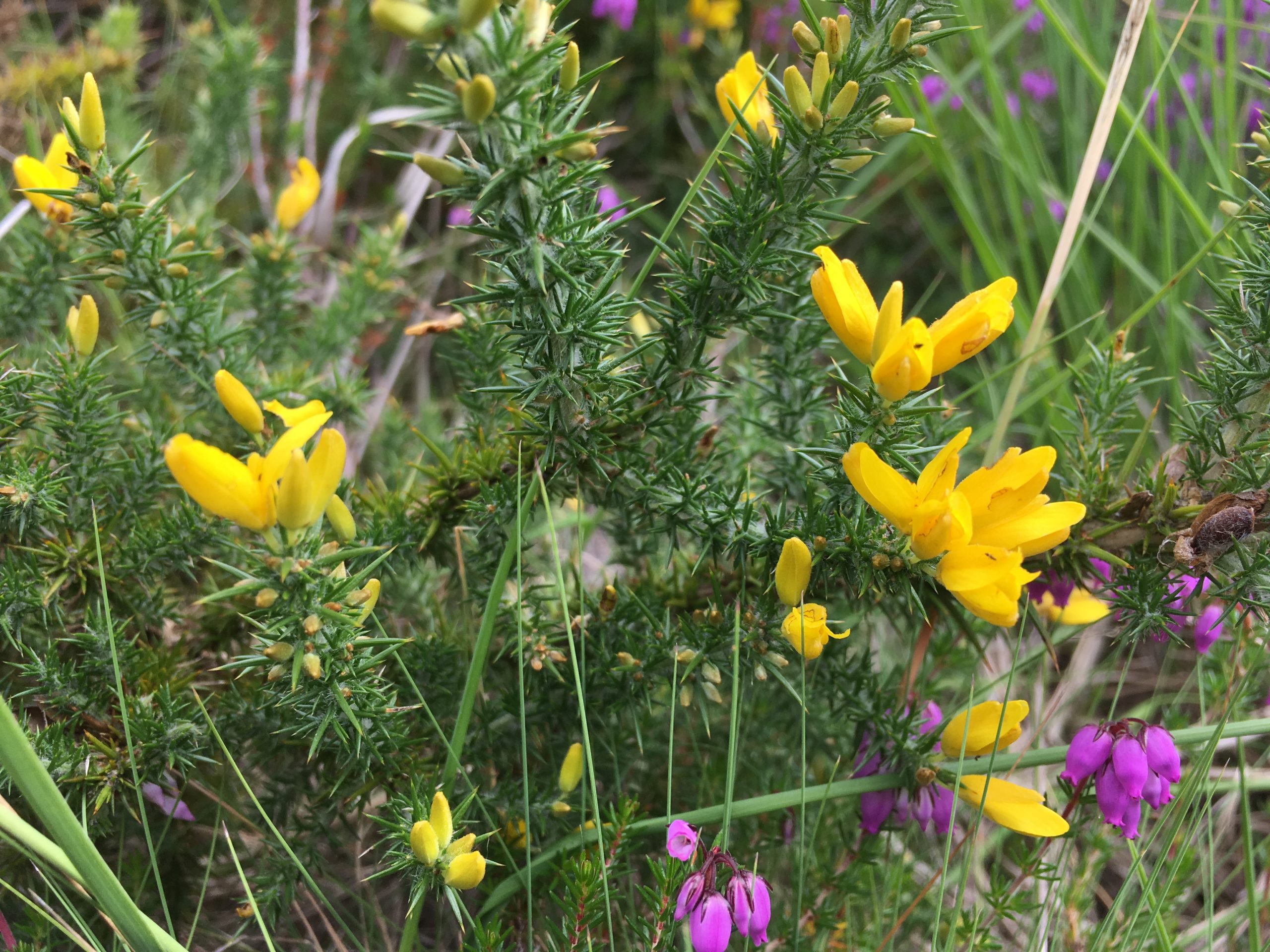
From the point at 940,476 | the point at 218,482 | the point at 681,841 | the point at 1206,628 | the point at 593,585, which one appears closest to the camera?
the point at 218,482

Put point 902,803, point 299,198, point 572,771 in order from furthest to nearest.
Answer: point 299,198
point 902,803
point 572,771

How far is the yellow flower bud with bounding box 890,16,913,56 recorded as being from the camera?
92 centimetres

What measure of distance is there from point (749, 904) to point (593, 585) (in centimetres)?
81

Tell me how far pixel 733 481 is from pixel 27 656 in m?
1.01

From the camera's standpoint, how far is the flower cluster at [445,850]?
927mm

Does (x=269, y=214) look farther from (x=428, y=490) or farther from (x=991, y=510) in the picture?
(x=991, y=510)

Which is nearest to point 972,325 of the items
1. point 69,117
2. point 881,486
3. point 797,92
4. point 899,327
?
point 899,327

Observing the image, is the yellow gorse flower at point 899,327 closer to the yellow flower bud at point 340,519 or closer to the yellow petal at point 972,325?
the yellow petal at point 972,325

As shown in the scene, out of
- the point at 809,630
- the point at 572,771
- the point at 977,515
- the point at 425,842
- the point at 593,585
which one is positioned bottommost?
the point at 593,585

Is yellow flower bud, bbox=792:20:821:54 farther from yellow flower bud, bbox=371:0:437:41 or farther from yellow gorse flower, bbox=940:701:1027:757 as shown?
yellow gorse flower, bbox=940:701:1027:757

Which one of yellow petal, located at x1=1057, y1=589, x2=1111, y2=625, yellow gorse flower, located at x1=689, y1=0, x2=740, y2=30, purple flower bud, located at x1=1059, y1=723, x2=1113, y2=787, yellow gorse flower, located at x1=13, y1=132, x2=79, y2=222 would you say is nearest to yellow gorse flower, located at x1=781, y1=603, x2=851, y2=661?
purple flower bud, located at x1=1059, y1=723, x2=1113, y2=787

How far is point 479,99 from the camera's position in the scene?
2.40ft

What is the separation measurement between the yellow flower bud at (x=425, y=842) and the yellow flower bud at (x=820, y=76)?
2.86ft

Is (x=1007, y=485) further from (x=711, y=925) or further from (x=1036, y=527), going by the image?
(x=711, y=925)
